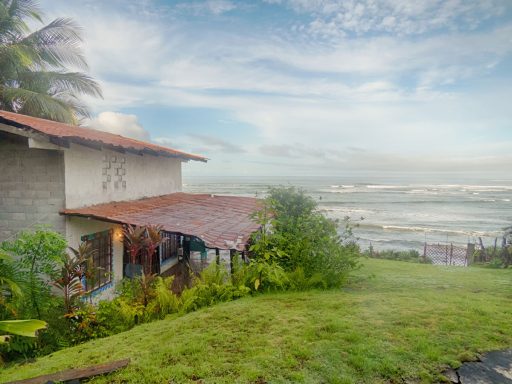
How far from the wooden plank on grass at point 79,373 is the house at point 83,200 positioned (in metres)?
3.22

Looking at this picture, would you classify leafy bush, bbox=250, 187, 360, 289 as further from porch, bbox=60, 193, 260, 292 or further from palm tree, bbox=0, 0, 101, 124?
palm tree, bbox=0, 0, 101, 124

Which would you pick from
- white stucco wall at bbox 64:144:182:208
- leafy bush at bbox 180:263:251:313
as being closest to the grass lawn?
leafy bush at bbox 180:263:251:313

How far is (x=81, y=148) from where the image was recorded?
8.48 meters

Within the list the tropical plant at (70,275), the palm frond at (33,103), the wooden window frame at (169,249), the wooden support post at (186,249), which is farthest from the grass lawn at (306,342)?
the palm frond at (33,103)

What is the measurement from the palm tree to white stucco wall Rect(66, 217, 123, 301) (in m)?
9.87

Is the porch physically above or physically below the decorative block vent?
below

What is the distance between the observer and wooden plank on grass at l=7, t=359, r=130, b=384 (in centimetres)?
358

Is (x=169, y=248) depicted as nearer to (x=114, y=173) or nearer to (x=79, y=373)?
(x=114, y=173)

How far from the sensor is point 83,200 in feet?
27.9

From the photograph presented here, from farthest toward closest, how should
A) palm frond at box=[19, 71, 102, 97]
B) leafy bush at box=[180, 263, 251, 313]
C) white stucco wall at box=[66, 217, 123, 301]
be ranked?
palm frond at box=[19, 71, 102, 97] < white stucco wall at box=[66, 217, 123, 301] < leafy bush at box=[180, 263, 251, 313]

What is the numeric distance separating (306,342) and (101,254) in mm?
6729

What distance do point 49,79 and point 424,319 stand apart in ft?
64.0

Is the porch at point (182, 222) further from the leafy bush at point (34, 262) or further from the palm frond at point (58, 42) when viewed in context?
the palm frond at point (58, 42)

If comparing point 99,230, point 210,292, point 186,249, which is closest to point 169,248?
point 186,249
